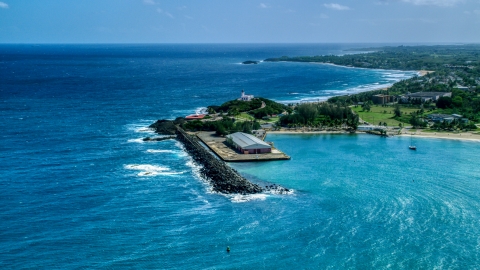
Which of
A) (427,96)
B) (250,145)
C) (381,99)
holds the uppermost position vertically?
(427,96)

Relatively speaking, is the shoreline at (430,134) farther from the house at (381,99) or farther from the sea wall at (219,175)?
the house at (381,99)

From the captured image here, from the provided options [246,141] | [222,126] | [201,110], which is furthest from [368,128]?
[201,110]

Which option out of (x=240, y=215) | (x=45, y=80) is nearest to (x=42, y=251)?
(x=240, y=215)

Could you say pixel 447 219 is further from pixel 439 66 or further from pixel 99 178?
pixel 439 66

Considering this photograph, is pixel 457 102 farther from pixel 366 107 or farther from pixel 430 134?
pixel 430 134

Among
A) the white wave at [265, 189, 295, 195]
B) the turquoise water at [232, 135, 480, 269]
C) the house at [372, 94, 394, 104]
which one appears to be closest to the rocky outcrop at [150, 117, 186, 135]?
Answer: the turquoise water at [232, 135, 480, 269]

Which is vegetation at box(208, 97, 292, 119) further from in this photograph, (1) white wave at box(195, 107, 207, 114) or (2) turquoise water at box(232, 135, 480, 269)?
(2) turquoise water at box(232, 135, 480, 269)
